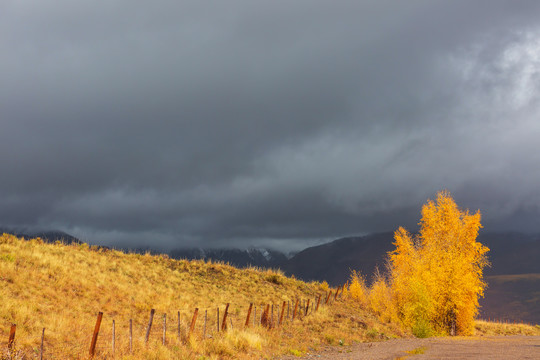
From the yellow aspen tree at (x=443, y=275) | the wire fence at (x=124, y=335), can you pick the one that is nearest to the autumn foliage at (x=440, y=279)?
the yellow aspen tree at (x=443, y=275)

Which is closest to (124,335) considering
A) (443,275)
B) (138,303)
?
(138,303)

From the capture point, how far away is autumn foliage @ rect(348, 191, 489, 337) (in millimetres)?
40906

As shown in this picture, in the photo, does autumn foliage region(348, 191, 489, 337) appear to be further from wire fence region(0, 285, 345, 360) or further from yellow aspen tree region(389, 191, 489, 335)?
wire fence region(0, 285, 345, 360)

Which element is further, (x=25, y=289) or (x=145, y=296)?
(x=145, y=296)

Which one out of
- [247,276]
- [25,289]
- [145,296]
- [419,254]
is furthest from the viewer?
[247,276]

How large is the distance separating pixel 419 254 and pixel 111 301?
36.7 metres

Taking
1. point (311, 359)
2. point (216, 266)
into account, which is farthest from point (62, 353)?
point (216, 266)

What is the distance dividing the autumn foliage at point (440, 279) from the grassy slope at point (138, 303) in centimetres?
316

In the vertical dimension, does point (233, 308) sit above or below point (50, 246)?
below

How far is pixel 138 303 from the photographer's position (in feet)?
105

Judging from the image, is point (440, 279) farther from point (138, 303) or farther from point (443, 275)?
point (138, 303)

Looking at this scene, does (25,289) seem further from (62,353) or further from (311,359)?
(311,359)

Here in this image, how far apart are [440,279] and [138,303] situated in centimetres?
3214

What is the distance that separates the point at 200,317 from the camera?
3089 cm
